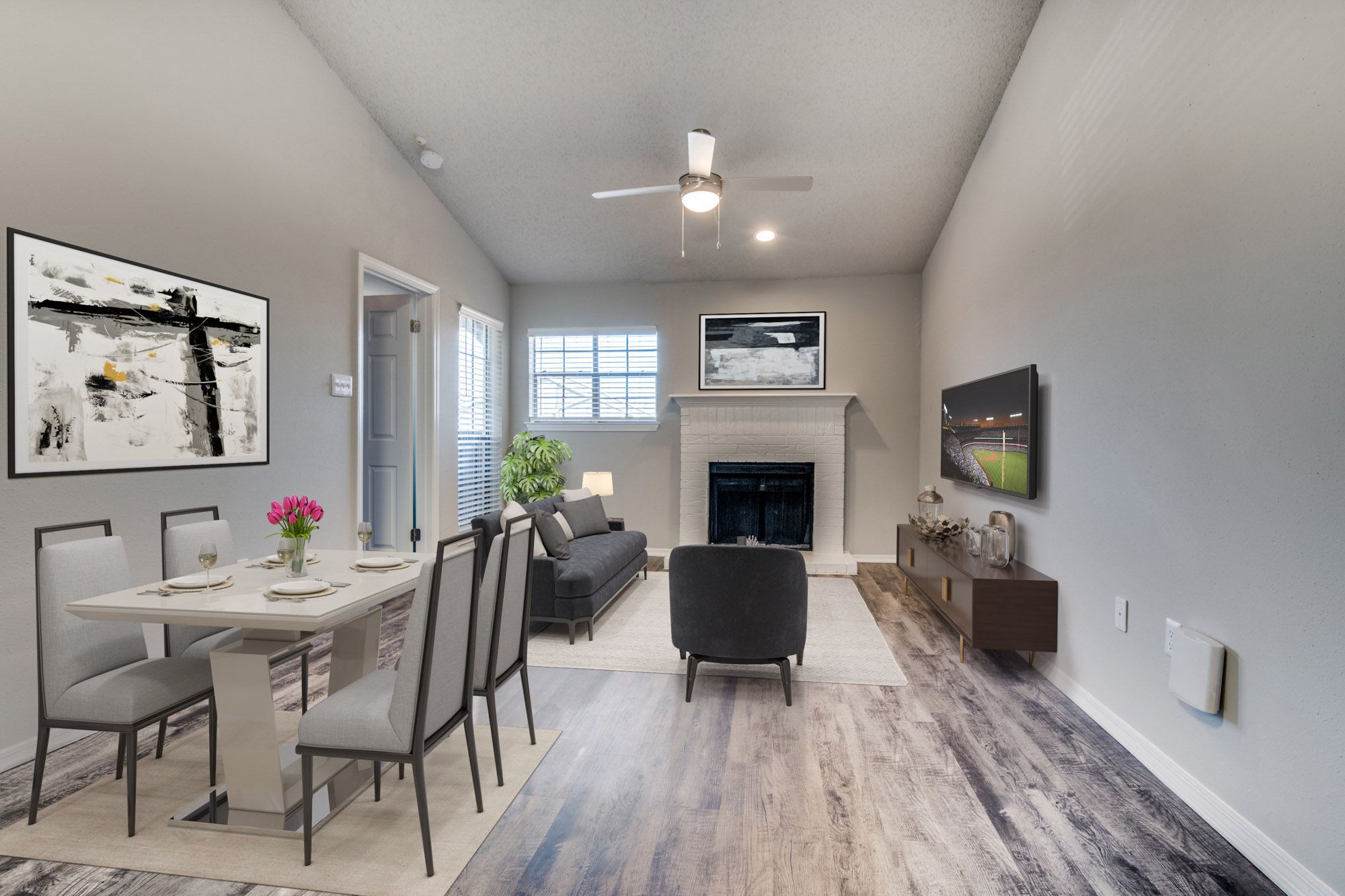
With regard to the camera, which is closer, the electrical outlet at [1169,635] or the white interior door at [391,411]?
the electrical outlet at [1169,635]

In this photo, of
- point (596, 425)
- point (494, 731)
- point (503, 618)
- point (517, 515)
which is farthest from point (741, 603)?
point (596, 425)

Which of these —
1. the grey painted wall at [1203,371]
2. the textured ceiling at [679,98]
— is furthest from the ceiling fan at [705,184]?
the grey painted wall at [1203,371]

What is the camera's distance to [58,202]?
2.53 m

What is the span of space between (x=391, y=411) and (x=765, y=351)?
3.50 m

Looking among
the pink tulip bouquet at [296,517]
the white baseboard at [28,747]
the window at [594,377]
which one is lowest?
the white baseboard at [28,747]

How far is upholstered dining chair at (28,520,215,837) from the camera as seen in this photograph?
196 centimetres

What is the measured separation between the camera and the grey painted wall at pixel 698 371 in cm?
643

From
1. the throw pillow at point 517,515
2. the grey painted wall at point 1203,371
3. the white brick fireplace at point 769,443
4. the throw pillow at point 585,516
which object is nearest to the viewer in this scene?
the grey painted wall at point 1203,371

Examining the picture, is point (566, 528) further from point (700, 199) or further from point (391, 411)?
point (700, 199)

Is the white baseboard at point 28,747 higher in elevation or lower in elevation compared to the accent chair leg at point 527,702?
lower

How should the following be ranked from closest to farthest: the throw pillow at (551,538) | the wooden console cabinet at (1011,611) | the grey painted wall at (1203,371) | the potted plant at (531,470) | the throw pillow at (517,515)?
the grey painted wall at (1203,371) → the wooden console cabinet at (1011,611) → the throw pillow at (517,515) → the throw pillow at (551,538) → the potted plant at (531,470)

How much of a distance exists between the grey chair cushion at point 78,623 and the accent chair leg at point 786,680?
2509 millimetres

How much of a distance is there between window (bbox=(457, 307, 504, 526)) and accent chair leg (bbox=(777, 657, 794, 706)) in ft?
11.7

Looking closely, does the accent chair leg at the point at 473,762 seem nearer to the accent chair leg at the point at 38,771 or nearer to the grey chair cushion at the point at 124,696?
the grey chair cushion at the point at 124,696
